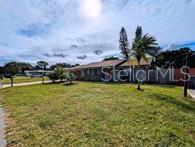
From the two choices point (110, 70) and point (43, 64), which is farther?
point (43, 64)

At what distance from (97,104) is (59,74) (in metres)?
16.8

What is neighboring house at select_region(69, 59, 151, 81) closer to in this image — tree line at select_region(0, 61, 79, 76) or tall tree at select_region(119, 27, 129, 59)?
tall tree at select_region(119, 27, 129, 59)

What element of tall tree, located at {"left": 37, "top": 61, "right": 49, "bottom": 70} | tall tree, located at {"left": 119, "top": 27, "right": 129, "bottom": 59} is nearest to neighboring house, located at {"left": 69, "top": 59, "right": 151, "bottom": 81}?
tall tree, located at {"left": 119, "top": 27, "right": 129, "bottom": 59}

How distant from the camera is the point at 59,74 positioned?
82.5 feet

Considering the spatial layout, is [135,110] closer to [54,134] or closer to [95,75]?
[54,134]

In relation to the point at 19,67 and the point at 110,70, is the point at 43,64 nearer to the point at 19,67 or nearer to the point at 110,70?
the point at 19,67

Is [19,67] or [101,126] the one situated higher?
[19,67]

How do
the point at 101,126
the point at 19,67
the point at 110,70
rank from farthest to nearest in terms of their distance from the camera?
the point at 19,67 < the point at 110,70 < the point at 101,126

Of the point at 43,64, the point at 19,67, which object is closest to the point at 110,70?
the point at 19,67

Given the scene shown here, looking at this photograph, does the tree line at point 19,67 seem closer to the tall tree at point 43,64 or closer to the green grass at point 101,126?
the tall tree at point 43,64

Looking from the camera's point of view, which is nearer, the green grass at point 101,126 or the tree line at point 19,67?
the green grass at point 101,126

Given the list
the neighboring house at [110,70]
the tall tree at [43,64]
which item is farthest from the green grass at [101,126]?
the tall tree at [43,64]

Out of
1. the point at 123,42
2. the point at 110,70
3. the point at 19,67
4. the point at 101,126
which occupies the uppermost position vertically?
the point at 123,42

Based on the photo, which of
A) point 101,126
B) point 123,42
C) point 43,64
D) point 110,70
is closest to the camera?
point 101,126
